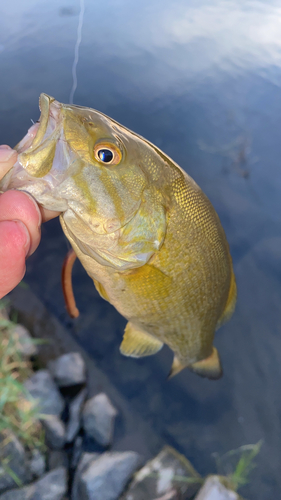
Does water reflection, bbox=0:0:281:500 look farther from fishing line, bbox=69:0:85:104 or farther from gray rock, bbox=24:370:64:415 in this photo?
gray rock, bbox=24:370:64:415

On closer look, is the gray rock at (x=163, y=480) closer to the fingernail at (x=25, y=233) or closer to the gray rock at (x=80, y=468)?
the gray rock at (x=80, y=468)

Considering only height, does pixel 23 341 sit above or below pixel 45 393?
above

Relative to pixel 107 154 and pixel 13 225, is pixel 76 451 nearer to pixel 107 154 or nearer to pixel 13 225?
pixel 13 225

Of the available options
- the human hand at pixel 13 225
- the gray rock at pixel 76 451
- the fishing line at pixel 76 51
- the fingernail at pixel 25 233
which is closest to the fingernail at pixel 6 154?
the human hand at pixel 13 225

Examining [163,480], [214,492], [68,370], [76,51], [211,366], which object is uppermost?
[76,51]

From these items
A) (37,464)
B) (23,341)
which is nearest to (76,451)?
(37,464)

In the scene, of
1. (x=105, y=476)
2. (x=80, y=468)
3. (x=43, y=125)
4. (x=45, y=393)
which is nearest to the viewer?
(x=43, y=125)

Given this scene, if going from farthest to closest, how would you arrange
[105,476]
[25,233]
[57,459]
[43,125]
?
[57,459]
[105,476]
[25,233]
[43,125]

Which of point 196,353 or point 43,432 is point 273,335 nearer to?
point 196,353
